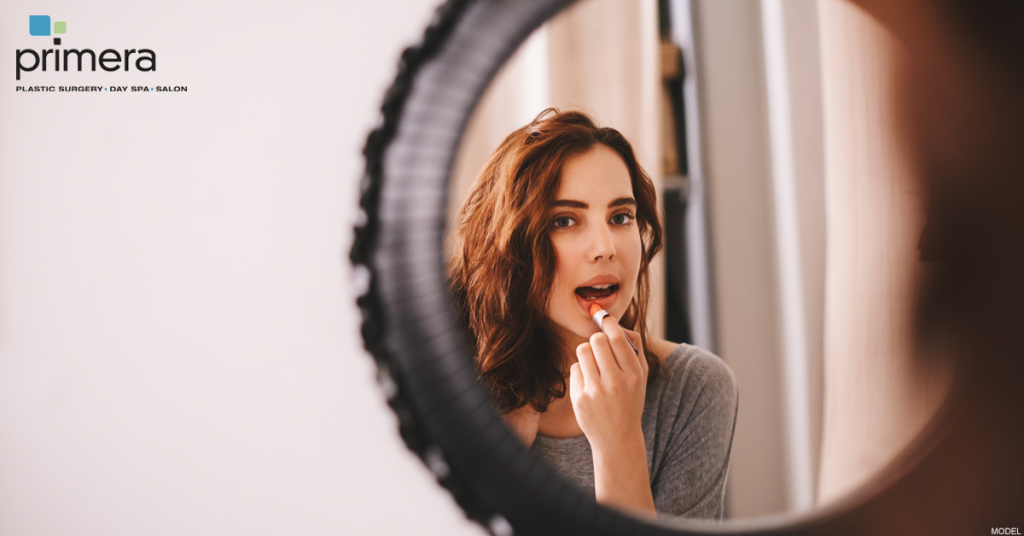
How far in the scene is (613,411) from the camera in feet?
1.33

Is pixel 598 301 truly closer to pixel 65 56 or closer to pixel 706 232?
pixel 706 232

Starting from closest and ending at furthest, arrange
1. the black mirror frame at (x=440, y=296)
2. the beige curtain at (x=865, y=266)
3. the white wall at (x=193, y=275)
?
the black mirror frame at (x=440, y=296)
the beige curtain at (x=865, y=266)
the white wall at (x=193, y=275)

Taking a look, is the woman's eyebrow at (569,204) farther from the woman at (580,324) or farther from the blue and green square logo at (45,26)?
the blue and green square logo at (45,26)

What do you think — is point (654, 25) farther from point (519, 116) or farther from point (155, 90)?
point (155, 90)

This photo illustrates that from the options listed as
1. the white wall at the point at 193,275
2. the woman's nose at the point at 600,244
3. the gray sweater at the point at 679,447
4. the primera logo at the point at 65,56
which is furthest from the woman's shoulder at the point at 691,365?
the primera logo at the point at 65,56

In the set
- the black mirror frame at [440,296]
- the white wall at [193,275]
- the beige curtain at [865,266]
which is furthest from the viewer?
the white wall at [193,275]

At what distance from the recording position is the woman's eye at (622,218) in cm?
42

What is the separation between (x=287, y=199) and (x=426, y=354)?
1.00ft

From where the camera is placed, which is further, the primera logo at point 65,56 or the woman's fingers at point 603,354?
the primera logo at point 65,56

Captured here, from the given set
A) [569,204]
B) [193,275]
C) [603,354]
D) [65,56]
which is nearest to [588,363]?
[603,354]

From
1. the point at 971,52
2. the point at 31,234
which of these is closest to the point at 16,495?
the point at 31,234

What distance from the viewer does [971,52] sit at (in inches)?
16.3

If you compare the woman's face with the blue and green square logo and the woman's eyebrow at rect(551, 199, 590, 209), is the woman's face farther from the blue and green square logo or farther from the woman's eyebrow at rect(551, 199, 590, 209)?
the blue and green square logo

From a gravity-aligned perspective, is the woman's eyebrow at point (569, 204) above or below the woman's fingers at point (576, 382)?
above
